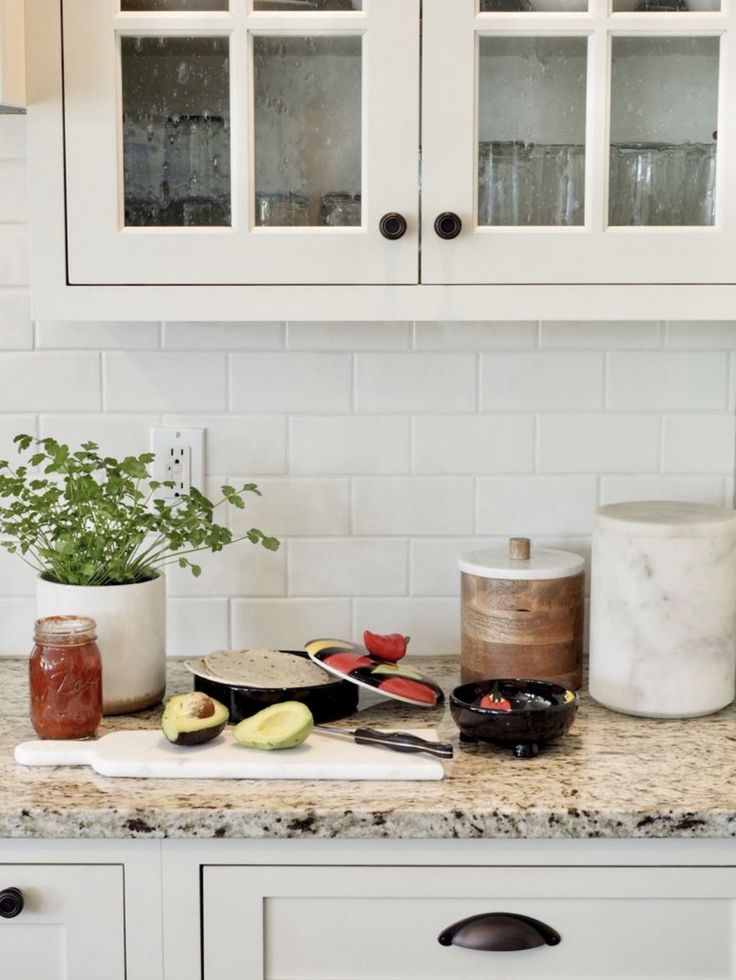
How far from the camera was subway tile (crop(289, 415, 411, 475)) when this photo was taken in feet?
6.65

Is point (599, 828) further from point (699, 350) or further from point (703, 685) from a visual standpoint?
point (699, 350)

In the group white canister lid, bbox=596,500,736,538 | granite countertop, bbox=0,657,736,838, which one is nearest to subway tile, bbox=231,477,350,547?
white canister lid, bbox=596,500,736,538

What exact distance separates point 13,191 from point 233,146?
1.68 feet

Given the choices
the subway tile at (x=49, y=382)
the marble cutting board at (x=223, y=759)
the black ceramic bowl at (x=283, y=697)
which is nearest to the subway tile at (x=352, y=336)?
the subway tile at (x=49, y=382)

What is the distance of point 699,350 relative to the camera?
201 centimetres

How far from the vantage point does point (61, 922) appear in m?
1.46

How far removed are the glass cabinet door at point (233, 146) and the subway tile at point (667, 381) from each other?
0.52m

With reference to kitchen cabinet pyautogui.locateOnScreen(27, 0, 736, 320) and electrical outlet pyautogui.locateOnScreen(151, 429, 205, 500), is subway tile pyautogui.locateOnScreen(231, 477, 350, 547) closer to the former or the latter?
electrical outlet pyautogui.locateOnScreen(151, 429, 205, 500)

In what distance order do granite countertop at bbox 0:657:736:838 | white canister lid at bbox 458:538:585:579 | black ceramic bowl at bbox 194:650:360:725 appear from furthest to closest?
white canister lid at bbox 458:538:585:579 → black ceramic bowl at bbox 194:650:360:725 → granite countertop at bbox 0:657:736:838

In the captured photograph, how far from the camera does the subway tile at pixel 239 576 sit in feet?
6.72

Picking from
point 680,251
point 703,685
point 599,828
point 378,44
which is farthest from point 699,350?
point 599,828

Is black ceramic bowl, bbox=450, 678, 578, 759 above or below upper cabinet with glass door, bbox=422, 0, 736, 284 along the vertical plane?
below

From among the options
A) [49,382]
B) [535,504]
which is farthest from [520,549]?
[49,382]

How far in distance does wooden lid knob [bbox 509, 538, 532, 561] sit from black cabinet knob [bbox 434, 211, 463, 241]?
47cm
